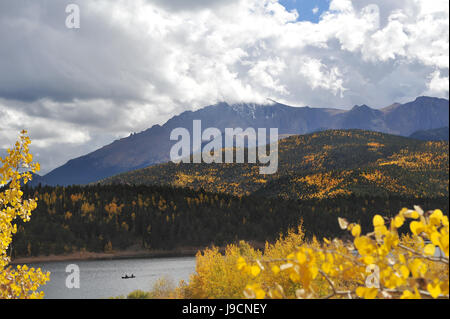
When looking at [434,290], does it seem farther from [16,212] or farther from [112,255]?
[112,255]

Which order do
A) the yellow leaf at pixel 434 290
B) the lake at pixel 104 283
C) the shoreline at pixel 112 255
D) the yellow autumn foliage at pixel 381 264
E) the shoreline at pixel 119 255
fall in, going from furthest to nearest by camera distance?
the shoreline at pixel 119 255, the shoreline at pixel 112 255, the lake at pixel 104 283, the yellow autumn foliage at pixel 381 264, the yellow leaf at pixel 434 290

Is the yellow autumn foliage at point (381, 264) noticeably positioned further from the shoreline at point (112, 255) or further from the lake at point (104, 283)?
the shoreline at point (112, 255)

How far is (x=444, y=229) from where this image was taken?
429 cm

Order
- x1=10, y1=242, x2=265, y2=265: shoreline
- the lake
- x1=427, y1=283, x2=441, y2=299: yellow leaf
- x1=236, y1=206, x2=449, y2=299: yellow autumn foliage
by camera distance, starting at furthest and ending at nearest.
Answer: x1=10, y1=242, x2=265, y2=265: shoreline
the lake
x1=236, y1=206, x2=449, y2=299: yellow autumn foliage
x1=427, y1=283, x2=441, y2=299: yellow leaf

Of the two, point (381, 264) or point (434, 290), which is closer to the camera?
point (434, 290)

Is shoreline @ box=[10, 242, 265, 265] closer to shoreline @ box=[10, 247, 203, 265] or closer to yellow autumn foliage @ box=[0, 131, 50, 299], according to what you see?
shoreline @ box=[10, 247, 203, 265]

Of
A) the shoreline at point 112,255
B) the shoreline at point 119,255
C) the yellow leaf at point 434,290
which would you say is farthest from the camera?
the shoreline at point 119,255

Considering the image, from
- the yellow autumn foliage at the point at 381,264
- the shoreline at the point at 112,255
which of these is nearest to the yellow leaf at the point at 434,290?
the yellow autumn foliage at the point at 381,264

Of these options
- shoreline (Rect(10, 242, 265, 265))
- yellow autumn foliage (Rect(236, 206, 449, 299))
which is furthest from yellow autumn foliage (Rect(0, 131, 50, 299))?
shoreline (Rect(10, 242, 265, 265))

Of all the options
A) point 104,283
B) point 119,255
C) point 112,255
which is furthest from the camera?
point 119,255

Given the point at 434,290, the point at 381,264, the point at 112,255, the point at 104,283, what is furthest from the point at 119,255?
the point at 434,290
